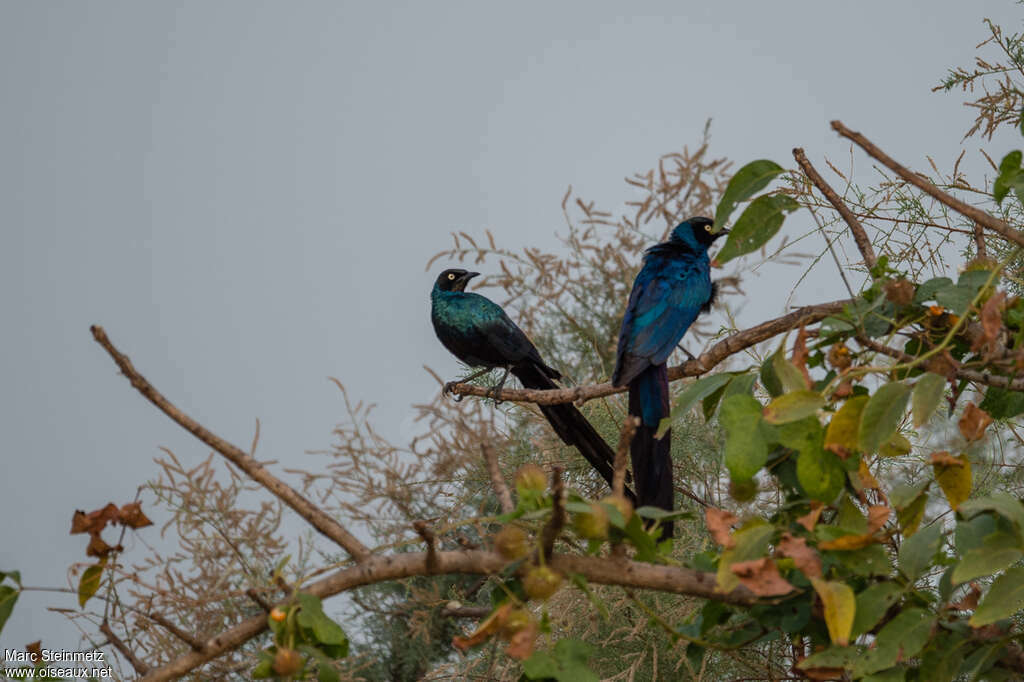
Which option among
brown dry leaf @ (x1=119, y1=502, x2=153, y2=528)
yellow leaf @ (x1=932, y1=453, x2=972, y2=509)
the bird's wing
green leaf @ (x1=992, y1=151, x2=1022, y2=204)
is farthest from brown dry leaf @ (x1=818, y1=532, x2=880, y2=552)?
the bird's wing

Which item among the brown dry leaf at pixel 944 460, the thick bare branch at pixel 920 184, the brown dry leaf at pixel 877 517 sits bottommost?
the brown dry leaf at pixel 877 517

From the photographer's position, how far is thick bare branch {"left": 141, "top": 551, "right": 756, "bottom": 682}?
0.85 metres

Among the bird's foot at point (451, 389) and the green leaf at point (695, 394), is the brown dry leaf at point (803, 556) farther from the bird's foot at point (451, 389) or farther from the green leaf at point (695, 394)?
the bird's foot at point (451, 389)

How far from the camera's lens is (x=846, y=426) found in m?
0.91

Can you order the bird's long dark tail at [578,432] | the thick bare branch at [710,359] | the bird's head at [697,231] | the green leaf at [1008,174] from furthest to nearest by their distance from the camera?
the bird's head at [697,231] < the bird's long dark tail at [578,432] < the thick bare branch at [710,359] < the green leaf at [1008,174]

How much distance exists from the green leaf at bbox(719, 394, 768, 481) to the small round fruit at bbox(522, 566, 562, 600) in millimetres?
199

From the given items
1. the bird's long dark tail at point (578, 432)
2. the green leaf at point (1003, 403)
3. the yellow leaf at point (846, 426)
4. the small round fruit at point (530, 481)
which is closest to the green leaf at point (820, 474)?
the yellow leaf at point (846, 426)

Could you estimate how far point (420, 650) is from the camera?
341 centimetres

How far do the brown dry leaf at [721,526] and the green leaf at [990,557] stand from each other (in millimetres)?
185

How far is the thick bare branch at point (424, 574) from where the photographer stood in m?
0.85

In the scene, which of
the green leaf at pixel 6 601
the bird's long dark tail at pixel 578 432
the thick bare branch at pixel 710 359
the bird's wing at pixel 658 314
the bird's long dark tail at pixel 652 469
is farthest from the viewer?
the bird's long dark tail at pixel 578 432

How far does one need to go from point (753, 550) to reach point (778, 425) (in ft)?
0.41

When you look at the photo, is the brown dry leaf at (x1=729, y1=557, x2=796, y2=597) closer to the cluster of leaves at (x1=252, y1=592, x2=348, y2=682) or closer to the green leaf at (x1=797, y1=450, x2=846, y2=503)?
the green leaf at (x1=797, y1=450, x2=846, y2=503)

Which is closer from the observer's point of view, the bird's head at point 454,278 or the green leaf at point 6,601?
the green leaf at point 6,601
